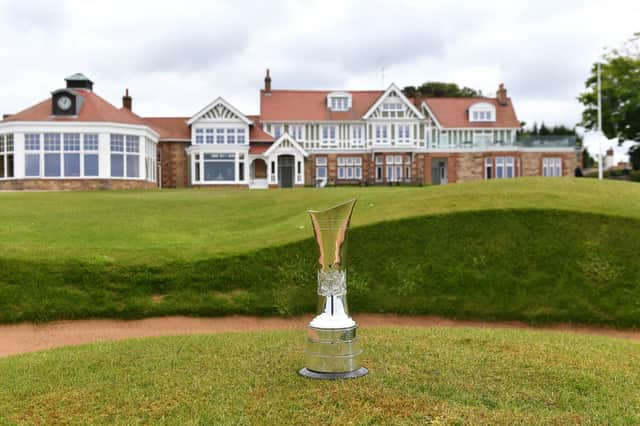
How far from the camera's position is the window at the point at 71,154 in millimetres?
35219

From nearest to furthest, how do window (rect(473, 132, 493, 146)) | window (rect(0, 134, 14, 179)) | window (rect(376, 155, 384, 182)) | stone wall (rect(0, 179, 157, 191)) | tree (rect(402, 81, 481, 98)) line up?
1. stone wall (rect(0, 179, 157, 191))
2. window (rect(0, 134, 14, 179))
3. window (rect(376, 155, 384, 182))
4. window (rect(473, 132, 493, 146))
5. tree (rect(402, 81, 481, 98))

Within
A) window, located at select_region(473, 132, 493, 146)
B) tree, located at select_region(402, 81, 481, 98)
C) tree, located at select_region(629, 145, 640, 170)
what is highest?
tree, located at select_region(402, 81, 481, 98)

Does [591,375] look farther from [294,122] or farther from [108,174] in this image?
[294,122]

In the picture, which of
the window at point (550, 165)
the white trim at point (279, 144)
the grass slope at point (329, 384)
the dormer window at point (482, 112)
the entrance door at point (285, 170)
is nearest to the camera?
the grass slope at point (329, 384)

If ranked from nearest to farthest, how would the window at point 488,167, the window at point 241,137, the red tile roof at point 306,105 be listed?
1. the window at point 241,137
2. the window at point 488,167
3. the red tile roof at point 306,105

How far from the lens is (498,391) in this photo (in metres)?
6.28

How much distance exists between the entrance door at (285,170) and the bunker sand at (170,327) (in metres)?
34.8

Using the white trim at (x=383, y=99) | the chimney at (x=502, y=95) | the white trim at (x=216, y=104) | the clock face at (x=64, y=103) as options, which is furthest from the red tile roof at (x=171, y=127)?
the chimney at (x=502, y=95)

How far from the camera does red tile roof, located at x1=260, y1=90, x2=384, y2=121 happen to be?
166 ft

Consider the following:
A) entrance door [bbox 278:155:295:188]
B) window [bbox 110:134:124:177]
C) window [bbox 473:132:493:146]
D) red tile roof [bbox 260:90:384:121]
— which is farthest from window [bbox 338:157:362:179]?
window [bbox 110:134:124:177]

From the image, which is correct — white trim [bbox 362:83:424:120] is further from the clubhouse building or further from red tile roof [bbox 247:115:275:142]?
red tile roof [bbox 247:115:275:142]

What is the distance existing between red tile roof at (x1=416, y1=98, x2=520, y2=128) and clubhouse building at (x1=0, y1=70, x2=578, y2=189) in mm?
88

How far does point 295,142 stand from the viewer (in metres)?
45.6

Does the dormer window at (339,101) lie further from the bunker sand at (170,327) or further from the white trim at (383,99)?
the bunker sand at (170,327)
